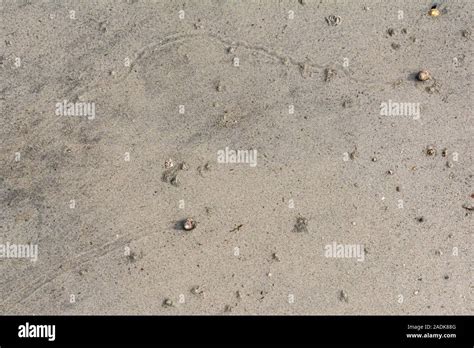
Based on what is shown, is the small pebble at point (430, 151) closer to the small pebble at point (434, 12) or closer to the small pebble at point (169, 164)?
the small pebble at point (434, 12)

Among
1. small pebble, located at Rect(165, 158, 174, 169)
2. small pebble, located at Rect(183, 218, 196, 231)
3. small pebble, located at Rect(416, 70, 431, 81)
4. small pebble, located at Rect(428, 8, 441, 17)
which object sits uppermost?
small pebble, located at Rect(428, 8, 441, 17)

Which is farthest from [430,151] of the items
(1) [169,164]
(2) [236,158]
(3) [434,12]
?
(1) [169,164]

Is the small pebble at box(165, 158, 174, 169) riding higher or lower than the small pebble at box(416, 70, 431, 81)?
lower

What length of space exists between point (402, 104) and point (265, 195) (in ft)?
5.63

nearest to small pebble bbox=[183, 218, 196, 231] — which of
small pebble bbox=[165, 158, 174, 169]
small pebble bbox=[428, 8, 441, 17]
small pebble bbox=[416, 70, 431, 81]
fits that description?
small pebble bbox=[165, 158, 174, 169]

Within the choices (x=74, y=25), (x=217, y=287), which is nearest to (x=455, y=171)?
(x=217, y=287)

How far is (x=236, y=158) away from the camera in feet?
14.7

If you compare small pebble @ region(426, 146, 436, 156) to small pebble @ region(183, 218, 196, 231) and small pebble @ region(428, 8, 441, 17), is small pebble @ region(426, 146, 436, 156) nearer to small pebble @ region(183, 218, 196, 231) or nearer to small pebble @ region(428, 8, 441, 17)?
small pebble @ region(428, 8, 441, 17)

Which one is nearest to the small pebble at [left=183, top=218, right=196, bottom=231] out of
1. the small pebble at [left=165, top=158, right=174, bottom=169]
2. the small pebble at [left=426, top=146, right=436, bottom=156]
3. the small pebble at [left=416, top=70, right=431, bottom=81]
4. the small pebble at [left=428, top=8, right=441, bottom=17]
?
the small pebble at [left=165, top=158, right=174, bottom=169]

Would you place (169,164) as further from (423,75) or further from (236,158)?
(423,75)

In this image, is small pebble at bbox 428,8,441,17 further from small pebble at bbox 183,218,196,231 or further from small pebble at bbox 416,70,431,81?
small pebble at bbox 183,218,196,231

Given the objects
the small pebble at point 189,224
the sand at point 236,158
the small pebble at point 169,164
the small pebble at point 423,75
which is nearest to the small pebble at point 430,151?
the sand at point 236,158

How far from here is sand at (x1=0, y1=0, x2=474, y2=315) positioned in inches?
176

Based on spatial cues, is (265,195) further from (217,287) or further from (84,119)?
(84,119)
